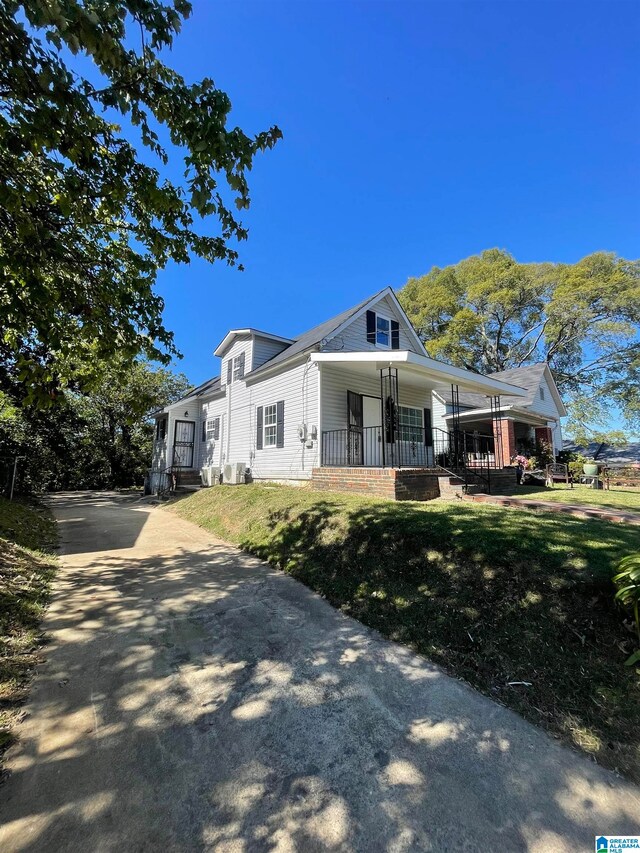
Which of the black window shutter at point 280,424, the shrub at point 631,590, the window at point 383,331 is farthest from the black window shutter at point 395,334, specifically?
the shrub at point 631,590

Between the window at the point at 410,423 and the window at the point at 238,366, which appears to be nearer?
the window at the point at 410,423

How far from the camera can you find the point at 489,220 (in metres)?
20.5

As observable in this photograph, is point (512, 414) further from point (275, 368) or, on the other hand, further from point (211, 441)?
point (211, 441)

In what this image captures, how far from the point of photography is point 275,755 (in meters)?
2.04

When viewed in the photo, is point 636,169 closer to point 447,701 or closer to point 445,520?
point 445,520

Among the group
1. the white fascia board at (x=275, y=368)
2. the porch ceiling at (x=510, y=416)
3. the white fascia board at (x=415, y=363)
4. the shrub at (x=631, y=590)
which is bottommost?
the shrub at (x=631, y=590)

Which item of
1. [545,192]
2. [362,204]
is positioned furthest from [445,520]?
[545,192]

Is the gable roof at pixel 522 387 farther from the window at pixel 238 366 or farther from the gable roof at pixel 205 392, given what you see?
the gable roof at pixel 205 392

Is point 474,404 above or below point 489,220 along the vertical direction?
below

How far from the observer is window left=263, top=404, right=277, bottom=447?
12.0 meters

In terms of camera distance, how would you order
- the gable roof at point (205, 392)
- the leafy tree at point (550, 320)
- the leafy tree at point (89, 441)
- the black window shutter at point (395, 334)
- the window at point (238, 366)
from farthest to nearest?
the leafy tree at point (550, 320) → the gable roof at point (205, 392) → the leafy tree at point (89, 441) → the window at point (238, 366) → the black window shutter at point (395, 334)

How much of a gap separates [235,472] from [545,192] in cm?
1680

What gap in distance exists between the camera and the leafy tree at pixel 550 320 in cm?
2300

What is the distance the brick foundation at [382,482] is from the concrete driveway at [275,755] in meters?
4.53
